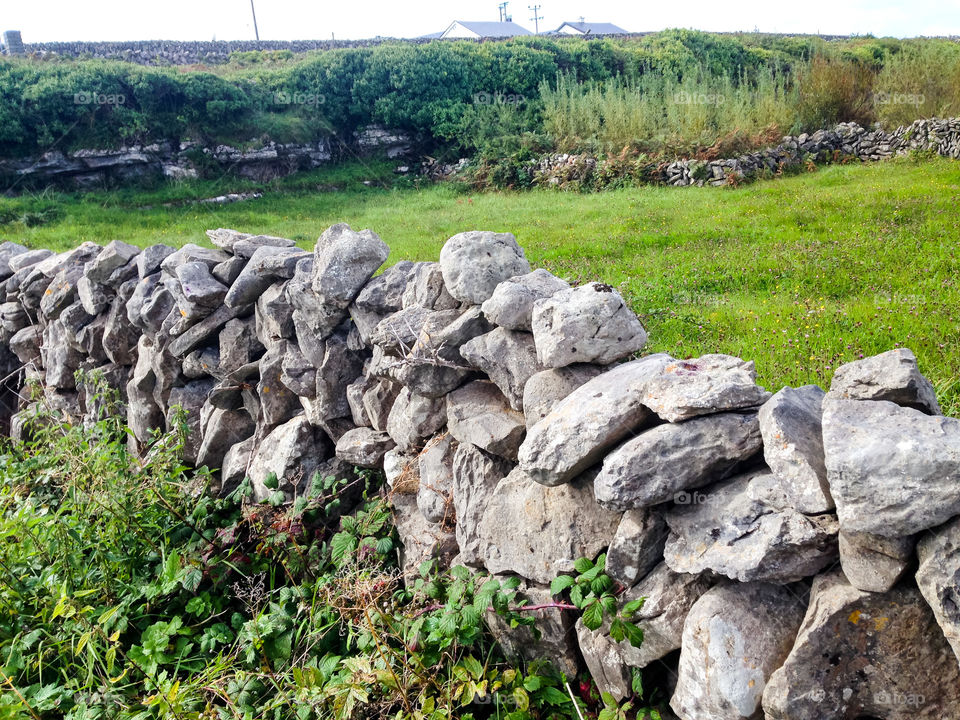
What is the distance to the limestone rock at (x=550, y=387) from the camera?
351 cm

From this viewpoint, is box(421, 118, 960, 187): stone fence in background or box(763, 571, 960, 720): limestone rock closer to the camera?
box(763, 571, 960, 720): limestone rock

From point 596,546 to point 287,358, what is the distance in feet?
9.36

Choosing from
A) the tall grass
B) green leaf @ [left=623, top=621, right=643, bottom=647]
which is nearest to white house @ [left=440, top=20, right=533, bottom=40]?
the tall grass

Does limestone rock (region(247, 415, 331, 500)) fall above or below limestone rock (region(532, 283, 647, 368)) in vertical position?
below

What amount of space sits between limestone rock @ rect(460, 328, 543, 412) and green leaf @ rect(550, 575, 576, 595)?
0.99m

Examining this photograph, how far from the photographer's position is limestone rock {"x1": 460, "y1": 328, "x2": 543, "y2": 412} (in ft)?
12.2

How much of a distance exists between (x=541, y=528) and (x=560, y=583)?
1.07 ft

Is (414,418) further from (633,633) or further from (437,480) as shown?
(633,633)

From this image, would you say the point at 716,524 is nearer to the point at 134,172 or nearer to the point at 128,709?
the point at 128,709

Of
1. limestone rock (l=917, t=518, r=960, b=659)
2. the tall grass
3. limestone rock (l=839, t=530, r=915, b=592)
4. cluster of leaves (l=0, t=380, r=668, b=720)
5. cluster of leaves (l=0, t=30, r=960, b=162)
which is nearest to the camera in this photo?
limestone rock (l=917, t=518, r=960, b=659)

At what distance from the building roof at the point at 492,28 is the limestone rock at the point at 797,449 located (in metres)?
51.1

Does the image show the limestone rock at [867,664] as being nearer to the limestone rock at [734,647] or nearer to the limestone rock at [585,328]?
the limestone rock at [734,647]

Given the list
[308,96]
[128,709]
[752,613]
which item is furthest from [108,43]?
[752,613]

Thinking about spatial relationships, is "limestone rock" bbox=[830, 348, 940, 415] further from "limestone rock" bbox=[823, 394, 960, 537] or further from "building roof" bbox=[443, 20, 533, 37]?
"building roof" bbox=[443, 20, 533, 37]
